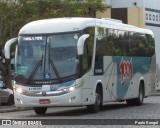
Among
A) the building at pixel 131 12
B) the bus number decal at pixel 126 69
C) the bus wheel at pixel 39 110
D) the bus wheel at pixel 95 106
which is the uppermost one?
the building at pixel 131 12

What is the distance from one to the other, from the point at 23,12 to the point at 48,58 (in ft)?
36.1

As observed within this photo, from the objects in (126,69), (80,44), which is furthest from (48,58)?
(126,69)

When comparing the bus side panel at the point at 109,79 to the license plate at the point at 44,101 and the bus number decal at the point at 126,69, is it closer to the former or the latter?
the bus number decal at the point at 126,69

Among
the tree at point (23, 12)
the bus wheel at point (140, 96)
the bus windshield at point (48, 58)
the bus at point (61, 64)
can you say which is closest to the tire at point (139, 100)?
the bus wheel at point (140, 96)

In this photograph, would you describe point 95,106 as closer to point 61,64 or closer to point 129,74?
point 61,64

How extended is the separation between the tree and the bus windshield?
9.29m

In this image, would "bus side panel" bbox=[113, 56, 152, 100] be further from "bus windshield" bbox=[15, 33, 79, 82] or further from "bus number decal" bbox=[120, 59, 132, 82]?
"bus windshield" bbox=[15, 33, 79, 82]

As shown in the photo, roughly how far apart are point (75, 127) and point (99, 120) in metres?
2.77

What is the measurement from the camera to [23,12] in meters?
34.2

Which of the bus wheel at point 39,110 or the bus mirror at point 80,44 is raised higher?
the bus mirror at point 80,44

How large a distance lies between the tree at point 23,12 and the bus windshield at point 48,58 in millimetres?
9289

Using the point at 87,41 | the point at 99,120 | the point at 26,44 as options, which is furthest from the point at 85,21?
the point at 99,120

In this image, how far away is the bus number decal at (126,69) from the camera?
1133 inches

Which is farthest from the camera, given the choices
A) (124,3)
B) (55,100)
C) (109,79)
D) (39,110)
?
(124,3)
